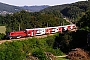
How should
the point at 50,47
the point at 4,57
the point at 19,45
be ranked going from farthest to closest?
the point at 50,47 < the point at 19,45 < the point at 4,57

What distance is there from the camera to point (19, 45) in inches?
1332

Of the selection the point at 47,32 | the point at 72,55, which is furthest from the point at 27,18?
the point at 72,55

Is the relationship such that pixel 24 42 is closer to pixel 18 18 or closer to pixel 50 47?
pixel 50 47

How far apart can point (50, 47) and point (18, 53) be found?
13.8 meters

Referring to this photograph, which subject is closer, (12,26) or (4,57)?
(4,57)

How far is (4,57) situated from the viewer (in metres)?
23.6

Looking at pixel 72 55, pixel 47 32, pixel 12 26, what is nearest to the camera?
pixel 72 55

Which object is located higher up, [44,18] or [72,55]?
[44,18]

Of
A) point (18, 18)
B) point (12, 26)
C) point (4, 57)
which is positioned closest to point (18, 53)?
point (4, 57)

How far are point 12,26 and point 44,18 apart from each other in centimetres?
786

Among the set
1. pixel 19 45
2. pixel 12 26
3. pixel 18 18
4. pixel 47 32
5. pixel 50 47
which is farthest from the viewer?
pixel 18 18

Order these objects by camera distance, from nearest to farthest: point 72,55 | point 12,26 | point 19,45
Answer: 1. point 72,55
2. point 19,45
3. point 12,26

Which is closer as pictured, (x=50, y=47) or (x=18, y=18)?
(x=50, y=47)

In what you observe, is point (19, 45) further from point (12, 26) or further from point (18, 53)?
point (12, 26)
